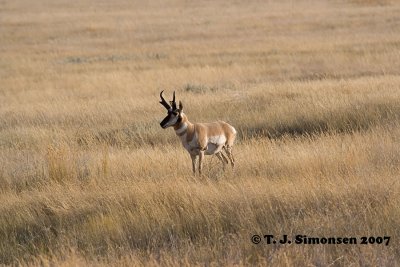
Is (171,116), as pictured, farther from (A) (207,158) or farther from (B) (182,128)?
(A) (207,158)

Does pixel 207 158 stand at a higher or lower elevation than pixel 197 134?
lower

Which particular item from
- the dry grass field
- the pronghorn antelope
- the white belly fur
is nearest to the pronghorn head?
the pronghorn antelope

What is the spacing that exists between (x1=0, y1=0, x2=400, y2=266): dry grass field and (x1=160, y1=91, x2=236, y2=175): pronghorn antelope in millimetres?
375

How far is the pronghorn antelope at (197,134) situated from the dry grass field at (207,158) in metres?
0.38

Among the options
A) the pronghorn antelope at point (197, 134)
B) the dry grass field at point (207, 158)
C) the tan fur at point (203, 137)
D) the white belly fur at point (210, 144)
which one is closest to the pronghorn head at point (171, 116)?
the pronghorn antelope at point (197, 134)

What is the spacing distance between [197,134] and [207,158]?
218 cm

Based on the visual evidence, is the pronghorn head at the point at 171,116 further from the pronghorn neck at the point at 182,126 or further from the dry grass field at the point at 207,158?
the dry grass field at the point at 207,158

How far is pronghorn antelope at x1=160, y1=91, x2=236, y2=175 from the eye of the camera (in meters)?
7.30

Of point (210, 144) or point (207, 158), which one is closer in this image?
point (210, 144)

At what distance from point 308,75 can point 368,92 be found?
592cm

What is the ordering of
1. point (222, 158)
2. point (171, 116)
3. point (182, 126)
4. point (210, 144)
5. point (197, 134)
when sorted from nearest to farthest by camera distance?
point (171, 116), point (182, 126), point (197, 134), point (210, 144), point (222, 158)

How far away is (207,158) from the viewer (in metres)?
9.85

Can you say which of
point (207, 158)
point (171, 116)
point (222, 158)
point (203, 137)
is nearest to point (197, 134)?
point (203, 137)

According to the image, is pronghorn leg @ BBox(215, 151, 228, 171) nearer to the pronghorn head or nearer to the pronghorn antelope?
the pronghorn antelope
